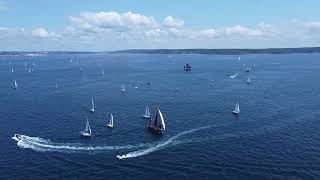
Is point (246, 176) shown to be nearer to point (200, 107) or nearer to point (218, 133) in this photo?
point (218, 133)

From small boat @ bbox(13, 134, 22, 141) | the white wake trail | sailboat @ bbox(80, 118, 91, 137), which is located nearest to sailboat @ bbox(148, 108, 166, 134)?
the white wake trail

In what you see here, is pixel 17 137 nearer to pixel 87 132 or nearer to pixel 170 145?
pixel 87 132

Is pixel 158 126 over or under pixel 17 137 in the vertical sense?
over

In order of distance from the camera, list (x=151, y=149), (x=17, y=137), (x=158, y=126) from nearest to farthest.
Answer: (x=151, y=149), (x=17, y=137), (x=158, y=126)

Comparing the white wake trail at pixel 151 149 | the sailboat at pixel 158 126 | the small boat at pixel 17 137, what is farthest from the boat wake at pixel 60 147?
the sailboat at pixel 158 126

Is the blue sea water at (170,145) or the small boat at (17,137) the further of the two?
the small boat at (17,137)

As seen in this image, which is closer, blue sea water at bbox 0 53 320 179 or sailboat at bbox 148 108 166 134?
blue sea water at bbox 0 53 320 179

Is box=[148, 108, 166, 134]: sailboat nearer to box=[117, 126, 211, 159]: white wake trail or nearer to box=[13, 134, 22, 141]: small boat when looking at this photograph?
box=[117, 126, 211, 159]: white wake trail

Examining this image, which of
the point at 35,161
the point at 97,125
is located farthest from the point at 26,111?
the point at 35,161

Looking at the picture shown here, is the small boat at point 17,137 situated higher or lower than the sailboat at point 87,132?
lower

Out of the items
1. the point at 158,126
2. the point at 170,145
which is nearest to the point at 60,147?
the point at 170,145

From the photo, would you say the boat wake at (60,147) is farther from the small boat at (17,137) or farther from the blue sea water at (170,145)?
the small boat at (17,137)
